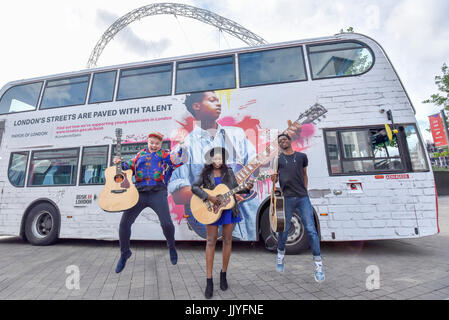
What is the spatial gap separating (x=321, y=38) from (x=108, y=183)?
5.30m

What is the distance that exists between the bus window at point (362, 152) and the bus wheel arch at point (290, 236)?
44.9 inches

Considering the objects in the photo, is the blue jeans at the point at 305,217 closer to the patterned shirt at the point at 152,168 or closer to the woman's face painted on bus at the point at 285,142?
the woman's face painted on bus at the point at 285,142

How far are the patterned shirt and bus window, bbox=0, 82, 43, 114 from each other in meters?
4.93

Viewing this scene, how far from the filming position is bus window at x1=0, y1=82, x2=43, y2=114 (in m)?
5.86

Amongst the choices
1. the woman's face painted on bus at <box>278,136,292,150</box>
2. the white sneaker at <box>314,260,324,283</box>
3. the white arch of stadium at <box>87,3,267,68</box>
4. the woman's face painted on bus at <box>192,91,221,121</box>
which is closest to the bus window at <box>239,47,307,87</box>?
the woman's face painted on bus at <box>192,91,221,121</box>

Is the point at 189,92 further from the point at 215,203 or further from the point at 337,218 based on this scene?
the point at 337,218

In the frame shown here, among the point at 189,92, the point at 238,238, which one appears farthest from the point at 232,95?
the point at 238,238

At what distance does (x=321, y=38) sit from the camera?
4.64 m

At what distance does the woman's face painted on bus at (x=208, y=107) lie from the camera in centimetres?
473

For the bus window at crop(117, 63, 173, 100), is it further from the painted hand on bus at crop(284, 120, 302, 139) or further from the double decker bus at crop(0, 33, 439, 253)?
the painted hand on bus at crop(284, 120, 302, 139)

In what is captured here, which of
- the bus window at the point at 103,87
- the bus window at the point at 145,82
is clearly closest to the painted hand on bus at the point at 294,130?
the bus window at the point at 145,82

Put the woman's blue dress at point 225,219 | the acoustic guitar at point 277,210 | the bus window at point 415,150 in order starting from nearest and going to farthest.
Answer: the woman's blue dress at point 225,219
the acoustic guitar at point 277,210
the bus window at point 415,150

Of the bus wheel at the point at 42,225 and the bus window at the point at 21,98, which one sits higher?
the bus window at the point at 21,98

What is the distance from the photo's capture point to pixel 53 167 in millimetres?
5332
